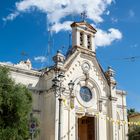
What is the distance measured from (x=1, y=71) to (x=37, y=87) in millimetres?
7605

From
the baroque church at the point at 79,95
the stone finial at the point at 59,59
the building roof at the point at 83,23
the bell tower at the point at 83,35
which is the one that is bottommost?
the baroque church at the point at 79,95

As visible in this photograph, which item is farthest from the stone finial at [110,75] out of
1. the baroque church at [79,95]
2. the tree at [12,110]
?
the tree at [12,110]

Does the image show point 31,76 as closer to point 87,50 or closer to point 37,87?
point 37,87

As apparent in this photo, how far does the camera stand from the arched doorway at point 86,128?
121 feet

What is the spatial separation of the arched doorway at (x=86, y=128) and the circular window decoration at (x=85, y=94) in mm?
2238

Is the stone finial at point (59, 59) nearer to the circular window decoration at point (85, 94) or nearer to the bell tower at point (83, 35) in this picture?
the bell tower at point (83, 35)

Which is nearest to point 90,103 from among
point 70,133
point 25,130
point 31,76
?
point 70,133

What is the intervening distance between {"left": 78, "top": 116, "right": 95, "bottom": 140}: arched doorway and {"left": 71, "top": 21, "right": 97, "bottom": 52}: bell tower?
8.02 m

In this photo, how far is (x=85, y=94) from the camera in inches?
1435

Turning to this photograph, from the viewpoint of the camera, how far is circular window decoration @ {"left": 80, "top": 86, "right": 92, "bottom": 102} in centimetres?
3612

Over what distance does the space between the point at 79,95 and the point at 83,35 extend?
24.2 ft

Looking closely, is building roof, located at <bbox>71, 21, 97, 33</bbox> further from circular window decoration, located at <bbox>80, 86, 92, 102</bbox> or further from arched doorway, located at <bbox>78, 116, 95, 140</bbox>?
arched doorway, located at <bbox>78, 116, 95, 140</bbox>

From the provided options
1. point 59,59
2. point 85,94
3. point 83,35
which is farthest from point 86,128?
point 83,35

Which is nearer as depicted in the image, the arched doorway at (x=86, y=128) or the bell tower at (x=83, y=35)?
the arched doorway at (x=86, y=128)
